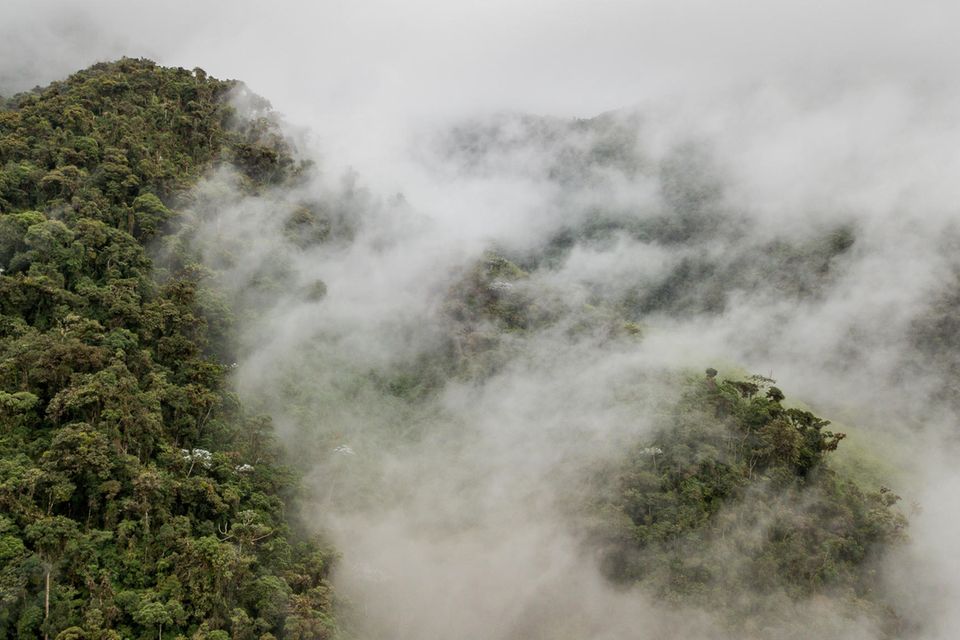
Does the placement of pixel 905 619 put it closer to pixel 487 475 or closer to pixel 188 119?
pixel 487 475

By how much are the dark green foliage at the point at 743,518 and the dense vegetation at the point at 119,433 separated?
20331 mm

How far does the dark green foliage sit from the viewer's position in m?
41.4

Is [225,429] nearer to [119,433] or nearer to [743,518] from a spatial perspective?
[119,433]

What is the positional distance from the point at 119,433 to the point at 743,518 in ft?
119

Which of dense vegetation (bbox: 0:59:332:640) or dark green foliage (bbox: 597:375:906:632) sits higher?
dark green foliage (bbox: 597:375:906:632)

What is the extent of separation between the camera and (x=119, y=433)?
32.3m

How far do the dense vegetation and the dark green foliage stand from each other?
20331 mm

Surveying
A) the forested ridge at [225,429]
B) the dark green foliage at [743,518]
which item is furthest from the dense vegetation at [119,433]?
the dark green foliage at [743,518]

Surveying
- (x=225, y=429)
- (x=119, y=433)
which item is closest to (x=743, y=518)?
(x=225, y=429)

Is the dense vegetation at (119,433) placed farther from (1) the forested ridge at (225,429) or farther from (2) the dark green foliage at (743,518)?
(2) the dark green foliage at (743,518)

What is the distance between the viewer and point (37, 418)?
105 ft

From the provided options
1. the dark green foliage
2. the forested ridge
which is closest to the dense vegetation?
the forested ridge

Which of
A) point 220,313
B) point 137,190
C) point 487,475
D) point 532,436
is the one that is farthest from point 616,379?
point 137,190

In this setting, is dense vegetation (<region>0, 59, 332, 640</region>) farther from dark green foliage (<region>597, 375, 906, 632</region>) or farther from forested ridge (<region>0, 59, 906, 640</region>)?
dark green foliage (<region>597, 375, 906, 632</region>)
